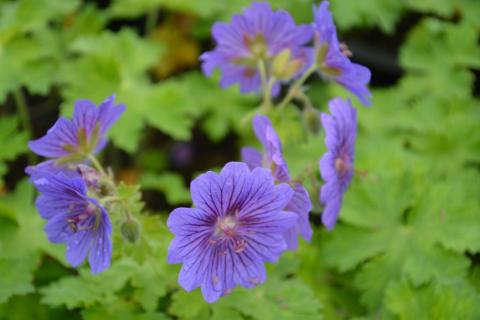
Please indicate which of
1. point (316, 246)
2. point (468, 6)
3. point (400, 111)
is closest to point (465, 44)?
point (468, 6)

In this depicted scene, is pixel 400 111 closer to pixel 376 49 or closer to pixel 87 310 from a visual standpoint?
pixel 376 49

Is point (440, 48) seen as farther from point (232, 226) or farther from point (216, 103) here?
point (232, 226)

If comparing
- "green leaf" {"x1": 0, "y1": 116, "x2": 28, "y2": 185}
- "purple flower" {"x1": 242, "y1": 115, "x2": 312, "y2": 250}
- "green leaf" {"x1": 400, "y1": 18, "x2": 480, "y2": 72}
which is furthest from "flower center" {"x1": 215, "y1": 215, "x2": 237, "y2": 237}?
"green leaf" {"x1": 400, "y1": 18, "x2": 480, "y2": 72}

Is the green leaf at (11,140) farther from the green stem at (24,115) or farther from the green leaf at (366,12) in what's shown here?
the green leaf at (366,12)

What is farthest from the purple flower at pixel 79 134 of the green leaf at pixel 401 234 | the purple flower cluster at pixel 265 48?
the green leaf at pixel 401 234

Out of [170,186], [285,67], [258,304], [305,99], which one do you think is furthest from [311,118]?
[170,186]

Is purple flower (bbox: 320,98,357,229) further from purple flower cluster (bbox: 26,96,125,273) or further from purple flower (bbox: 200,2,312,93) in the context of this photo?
purple flower cluster (bbox: 26,96,125,273)
